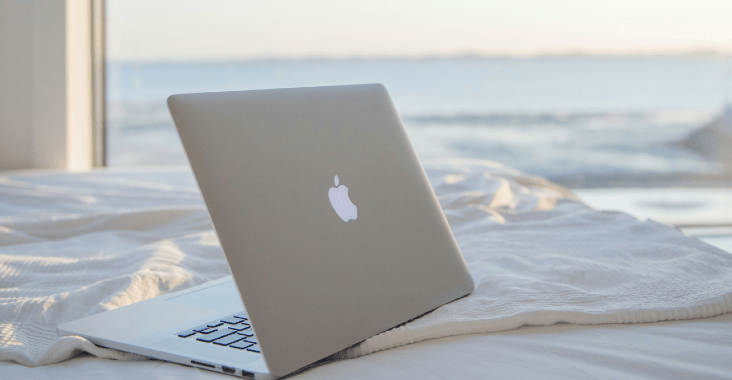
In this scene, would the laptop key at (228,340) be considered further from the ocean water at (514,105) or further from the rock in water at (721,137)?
the ocean water at (514,105)

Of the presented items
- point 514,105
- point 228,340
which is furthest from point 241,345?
point 514,105

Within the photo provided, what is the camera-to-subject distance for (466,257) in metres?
1.04

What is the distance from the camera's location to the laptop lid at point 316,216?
570mm

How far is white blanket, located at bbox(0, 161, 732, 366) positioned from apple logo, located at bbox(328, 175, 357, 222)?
0.44 ft

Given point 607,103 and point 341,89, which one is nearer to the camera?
point 341,89

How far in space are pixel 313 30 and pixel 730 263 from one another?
4.24 meters

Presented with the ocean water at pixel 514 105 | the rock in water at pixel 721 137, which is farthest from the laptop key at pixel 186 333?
the ocean water at pixel 514 105

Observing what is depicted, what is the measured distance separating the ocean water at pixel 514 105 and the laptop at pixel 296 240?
134 inches

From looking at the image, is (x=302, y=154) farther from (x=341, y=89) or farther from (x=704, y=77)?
(x=704, y=77)

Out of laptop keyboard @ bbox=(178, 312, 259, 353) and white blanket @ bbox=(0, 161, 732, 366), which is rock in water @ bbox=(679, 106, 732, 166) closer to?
white blanket @ bbox=(0, 161, 732, 366)

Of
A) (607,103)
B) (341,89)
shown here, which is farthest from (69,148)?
(607,103)

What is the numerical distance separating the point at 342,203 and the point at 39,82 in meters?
2.32

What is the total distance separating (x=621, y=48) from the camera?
3.97 meters

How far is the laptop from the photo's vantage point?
0.57 m
